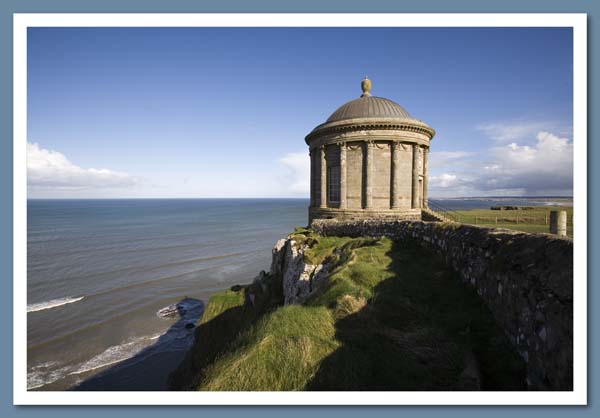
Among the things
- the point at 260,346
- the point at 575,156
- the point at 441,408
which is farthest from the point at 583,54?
the point at 260,346

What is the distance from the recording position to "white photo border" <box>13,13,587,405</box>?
3.43 metres

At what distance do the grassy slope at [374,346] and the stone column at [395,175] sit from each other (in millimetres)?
12820

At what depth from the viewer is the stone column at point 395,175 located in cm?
1806

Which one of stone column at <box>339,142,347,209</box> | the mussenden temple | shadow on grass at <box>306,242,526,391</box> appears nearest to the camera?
shadow on grass at <box>306,242,526,391</box>

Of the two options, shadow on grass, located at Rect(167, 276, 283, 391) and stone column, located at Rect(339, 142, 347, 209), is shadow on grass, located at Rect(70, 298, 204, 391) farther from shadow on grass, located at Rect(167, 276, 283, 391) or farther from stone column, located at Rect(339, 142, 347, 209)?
stone column, located at Rect(339, 142, 347, 209)

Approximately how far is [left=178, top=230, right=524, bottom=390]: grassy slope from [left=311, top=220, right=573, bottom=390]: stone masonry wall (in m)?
0.28

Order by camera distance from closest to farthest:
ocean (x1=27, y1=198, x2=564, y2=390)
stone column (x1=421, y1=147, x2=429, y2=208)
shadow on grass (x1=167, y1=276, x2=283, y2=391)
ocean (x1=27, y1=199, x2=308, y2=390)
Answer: shadow on grass (x1=167, y1=276, x2=283, y2=391), ocean (x1=27, y1=198, x2=564, y2=390), ocean (x1=27, y1=199, x2=308, y2=390), stone column (x1=421, y1=147, x2=429, y2=208)

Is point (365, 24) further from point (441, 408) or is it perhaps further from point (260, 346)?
point (441, 408)

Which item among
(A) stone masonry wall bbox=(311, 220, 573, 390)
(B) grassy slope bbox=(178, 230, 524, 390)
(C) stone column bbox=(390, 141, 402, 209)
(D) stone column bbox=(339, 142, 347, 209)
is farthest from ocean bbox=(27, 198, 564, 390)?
(D) stone column bbox=(339, 142, 347, 209)

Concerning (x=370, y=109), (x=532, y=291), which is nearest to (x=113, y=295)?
(x=370, y=109)

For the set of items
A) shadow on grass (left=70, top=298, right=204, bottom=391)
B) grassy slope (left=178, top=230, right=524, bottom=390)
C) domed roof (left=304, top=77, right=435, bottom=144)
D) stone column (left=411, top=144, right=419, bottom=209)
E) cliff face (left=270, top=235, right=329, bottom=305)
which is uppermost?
domed roof (left=304, top=77, right=435, bottom=144)

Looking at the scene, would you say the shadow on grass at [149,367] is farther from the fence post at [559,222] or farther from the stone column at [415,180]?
the stone column at [415,180]

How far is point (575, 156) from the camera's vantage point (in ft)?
14.4

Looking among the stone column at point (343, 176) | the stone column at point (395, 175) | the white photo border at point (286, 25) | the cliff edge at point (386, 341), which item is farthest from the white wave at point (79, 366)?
the stone column at point (395, 175)
